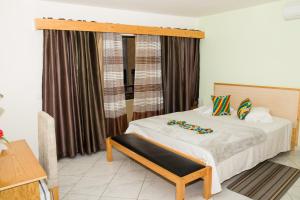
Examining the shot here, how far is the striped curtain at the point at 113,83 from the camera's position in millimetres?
3933

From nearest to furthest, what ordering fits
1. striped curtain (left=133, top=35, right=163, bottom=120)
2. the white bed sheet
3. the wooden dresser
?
the wooden dresser
the white bed sheet
striped curtain (left=133, top=35, right=163, bottom=120)

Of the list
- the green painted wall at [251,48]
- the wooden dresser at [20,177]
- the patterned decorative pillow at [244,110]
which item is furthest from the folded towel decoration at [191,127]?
the wooden dresser at [20,177]

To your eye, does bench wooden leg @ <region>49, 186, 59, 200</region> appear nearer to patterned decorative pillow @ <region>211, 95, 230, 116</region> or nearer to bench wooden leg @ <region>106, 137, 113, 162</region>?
bench wooden leg @ <region>106, 137, 113, 162</region>

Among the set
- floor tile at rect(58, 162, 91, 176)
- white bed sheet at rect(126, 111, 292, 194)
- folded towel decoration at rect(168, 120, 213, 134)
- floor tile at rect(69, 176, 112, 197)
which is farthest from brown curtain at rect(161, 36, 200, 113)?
floor tile at rect(69, 176, 112, 197)

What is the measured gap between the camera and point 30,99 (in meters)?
3.51

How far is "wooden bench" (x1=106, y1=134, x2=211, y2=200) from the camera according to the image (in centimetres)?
238

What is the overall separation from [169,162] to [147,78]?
2.16 meters

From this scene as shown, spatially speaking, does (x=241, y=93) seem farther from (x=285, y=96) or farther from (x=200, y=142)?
(x=200, y=142)

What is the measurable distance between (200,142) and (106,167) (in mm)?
1448

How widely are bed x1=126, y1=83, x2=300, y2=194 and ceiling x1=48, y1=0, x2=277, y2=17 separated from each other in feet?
4.64

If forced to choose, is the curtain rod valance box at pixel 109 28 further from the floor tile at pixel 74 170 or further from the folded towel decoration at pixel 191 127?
the floor tile at pixel 74 170

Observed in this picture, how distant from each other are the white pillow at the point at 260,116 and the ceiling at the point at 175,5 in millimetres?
1713

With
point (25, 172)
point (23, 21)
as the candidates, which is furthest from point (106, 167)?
point (23, 21)

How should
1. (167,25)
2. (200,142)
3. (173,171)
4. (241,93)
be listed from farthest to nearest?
(167,25), (241,93), (200,142), (173,171)
